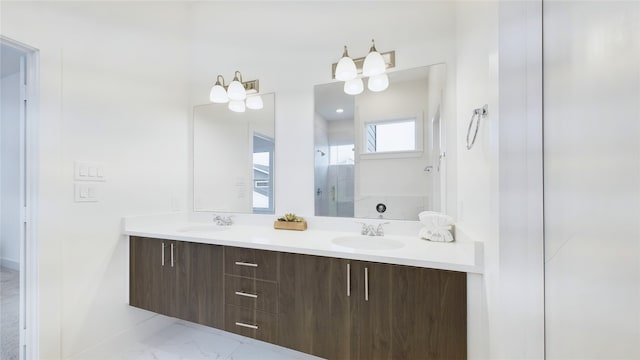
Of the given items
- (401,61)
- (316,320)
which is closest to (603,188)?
(316,320)

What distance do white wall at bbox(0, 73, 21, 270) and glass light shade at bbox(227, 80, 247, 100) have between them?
1.49 meters

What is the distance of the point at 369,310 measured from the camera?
1.14 metres

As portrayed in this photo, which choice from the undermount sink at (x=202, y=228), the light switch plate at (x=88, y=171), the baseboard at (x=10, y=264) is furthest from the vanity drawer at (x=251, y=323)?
the baseboard at (x=10, y=264)

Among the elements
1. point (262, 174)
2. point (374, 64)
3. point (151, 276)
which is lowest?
point (151, 276)

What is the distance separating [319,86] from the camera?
1.85 meters

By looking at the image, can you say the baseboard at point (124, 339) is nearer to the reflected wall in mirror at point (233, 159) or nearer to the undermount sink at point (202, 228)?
the undermount sink at point (202, 228)

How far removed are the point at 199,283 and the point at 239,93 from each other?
1.37m

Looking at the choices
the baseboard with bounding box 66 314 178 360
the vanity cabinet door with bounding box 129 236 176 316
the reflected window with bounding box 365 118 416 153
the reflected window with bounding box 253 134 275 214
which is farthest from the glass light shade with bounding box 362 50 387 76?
the baseboard with bounding box 66 314 178 360

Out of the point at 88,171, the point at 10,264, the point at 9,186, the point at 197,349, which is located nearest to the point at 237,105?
the point at 88,171

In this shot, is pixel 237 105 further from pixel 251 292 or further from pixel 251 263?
pixel 251 292

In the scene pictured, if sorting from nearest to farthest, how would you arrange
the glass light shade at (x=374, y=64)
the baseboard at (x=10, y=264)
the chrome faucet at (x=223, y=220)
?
1. the glass light shade at (x=374, y=64)
2. the chrome faucet at (x=223, y=220)
3. the baseboard at (x=10, y=264)

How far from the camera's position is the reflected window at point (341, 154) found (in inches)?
70.6

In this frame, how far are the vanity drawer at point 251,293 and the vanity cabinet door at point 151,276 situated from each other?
0.44 metres

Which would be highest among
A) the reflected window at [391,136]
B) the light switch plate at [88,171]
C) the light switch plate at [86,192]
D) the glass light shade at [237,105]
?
the glass light shade at [237,105]
